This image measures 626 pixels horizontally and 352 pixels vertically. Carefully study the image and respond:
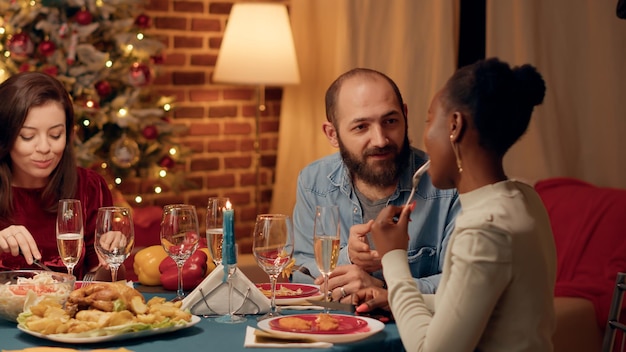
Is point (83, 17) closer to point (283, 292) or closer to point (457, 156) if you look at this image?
point (283, 292)

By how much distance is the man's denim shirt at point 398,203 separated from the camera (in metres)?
2.79

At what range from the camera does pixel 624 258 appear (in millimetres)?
3762

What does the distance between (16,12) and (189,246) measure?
3161 mm

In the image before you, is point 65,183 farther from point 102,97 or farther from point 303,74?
point 303,74

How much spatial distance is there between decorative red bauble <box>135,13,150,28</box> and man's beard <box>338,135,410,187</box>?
2807 mm

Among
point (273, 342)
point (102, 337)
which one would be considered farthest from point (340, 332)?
point (102, 337)

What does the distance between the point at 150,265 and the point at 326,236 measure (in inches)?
24.2

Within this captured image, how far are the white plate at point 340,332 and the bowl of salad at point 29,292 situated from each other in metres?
0.45

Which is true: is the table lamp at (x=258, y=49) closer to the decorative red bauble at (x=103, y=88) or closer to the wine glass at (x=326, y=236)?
the decorative red bauble at (x=103, y=88)

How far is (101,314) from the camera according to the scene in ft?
6.76

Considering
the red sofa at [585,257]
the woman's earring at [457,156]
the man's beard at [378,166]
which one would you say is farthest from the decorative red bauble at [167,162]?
the woman's earring at [457,156]

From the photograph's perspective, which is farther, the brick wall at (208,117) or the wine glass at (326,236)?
the brick wall at (208,117)

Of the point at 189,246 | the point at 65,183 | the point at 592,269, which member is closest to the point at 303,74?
the point at 592,269

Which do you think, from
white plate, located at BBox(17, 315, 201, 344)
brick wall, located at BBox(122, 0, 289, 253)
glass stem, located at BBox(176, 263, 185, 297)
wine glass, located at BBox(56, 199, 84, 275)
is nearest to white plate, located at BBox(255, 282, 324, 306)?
glass stem, located at BBox(176, 263, 185, 297)
